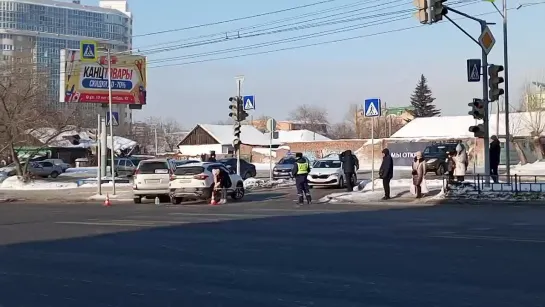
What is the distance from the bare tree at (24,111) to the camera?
43312 mm

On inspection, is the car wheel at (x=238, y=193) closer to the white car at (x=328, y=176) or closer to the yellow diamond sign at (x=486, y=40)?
the white car at (x=328, y=176)

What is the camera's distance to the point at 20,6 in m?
164

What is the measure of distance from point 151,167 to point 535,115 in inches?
2224

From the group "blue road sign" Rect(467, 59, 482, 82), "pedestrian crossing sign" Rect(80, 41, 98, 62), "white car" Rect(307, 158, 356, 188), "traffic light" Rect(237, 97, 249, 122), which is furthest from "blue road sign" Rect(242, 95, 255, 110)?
"pedestrian crossing sign" Rect(80, 41, 98, 62)

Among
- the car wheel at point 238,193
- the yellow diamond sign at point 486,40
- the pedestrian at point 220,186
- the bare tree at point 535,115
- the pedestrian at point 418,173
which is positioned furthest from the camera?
the bare tree at point 535,115

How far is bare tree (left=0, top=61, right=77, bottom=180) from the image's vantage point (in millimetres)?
43312

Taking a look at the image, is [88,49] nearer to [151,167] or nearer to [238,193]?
[151,167]

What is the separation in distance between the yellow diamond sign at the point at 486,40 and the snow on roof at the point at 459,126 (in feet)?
159

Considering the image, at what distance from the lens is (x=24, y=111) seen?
143 ft

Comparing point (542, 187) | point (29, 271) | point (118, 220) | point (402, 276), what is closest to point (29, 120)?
point (118, 220)

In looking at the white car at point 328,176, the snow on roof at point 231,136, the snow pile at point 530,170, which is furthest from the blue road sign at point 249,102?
the snow on roof at point 231,136

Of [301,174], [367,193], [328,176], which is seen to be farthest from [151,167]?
[328,176]

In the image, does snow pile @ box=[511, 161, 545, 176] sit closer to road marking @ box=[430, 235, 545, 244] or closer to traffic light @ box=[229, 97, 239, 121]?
traffic light @ box=[229, 97, 239, 121]

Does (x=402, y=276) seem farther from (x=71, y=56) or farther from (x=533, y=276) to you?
(x=71, y=56)
